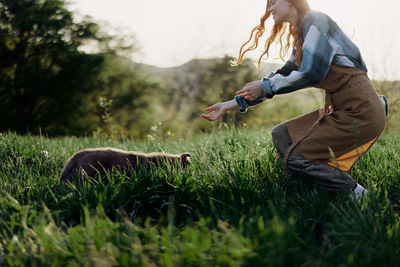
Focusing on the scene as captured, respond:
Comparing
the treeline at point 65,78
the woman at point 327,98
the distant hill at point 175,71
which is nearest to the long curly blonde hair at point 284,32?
the woman at point 327,98

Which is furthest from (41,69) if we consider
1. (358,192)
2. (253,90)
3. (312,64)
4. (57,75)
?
(358,192)

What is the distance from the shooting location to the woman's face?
2664mm

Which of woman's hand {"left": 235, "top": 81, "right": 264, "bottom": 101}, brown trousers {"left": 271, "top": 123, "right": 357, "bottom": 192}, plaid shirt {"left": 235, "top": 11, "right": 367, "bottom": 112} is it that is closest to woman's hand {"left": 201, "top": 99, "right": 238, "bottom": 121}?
woman's hand {"left": 235, "top": 81, "right": 264, "bottom": 101}

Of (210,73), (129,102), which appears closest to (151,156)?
(210,73)

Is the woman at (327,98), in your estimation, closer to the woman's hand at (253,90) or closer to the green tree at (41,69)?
the woman's hand at (253,90)

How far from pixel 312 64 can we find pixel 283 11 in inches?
23.8

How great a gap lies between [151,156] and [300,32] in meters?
1.87

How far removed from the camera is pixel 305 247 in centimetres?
182

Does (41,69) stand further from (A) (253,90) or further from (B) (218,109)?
(A) (253,90)

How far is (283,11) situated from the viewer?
2670mm

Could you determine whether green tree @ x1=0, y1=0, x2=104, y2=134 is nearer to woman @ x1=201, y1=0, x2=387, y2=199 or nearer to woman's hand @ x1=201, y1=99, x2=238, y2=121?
woman's hand @ x1=201, y1=99, x2=238, y2=121

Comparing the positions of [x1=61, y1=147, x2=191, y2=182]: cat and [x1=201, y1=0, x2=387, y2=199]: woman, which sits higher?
[x1=201, y1=0, x2=387, y2=199]: woman

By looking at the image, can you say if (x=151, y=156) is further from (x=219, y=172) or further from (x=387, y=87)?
(x=387, y=87)

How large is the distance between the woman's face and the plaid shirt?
7.5 inches
